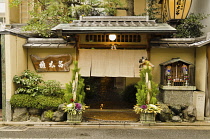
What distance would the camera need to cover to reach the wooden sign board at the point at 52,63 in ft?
35.7

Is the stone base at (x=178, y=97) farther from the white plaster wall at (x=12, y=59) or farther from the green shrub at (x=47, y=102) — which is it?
the white plaster wall at (x=12, y=59)

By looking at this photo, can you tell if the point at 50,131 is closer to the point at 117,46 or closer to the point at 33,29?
the point at 117,46

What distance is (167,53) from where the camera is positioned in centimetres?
1083

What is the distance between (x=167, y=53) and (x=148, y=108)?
147 inches

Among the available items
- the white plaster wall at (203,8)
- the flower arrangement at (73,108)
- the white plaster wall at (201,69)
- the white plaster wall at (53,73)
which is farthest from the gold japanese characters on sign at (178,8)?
the flower arrangement at (73,108)

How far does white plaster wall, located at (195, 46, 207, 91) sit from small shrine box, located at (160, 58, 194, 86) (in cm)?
43

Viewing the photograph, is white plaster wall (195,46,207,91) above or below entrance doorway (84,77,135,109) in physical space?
above

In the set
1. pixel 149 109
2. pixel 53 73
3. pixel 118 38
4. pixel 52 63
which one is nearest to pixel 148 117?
pixel 149 109

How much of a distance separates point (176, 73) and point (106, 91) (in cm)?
676

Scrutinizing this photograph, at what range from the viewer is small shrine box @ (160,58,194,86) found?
1003 cm

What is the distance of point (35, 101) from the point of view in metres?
9.53

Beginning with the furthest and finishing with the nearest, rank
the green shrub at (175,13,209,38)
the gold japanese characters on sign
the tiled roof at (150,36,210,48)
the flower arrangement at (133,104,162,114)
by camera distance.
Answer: the green shrub at (175,13,209,38)
the gold japanese characters on sign
the tiled roof at (150,36,210,48)
the flower arrangement at (133,104,162,114)

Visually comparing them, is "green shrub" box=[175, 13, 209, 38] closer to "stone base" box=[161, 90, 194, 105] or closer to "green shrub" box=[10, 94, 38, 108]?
"stone base" box=[161, 90, 194, 105]

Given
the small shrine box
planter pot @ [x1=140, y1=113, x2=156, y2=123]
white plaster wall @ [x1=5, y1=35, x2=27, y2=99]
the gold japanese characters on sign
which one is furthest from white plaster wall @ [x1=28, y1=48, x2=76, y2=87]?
the gold japanese characters on sign
